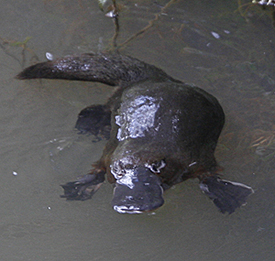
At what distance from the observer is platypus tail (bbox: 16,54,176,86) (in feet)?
8.59

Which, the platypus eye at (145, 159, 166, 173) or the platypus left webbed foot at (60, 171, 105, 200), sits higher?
the platypus eye at (145, 159, 166, 173)

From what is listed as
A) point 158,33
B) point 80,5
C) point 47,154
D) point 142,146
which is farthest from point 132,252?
point 80,5

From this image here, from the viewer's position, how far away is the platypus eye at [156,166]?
2.06 metres

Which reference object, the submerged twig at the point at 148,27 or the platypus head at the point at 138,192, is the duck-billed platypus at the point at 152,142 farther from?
the submerged twig at the point at 148,27

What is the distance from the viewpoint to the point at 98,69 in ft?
8.77

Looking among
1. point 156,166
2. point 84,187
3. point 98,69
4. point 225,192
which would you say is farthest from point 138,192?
point 98,69

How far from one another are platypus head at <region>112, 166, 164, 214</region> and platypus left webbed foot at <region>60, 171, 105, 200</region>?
31 centimetres

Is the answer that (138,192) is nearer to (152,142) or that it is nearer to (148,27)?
(152,142)

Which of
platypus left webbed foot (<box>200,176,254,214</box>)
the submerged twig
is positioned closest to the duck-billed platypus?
platypus left webbed foot (<box>200,176,254,214</box>)

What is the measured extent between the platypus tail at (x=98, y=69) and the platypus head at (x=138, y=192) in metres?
0.76

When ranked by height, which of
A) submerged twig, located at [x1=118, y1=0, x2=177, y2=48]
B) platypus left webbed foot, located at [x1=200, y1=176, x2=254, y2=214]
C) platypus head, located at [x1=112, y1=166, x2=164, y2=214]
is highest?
submerged twig, located at [x1=118, y1=0, x2=177, y2=48]

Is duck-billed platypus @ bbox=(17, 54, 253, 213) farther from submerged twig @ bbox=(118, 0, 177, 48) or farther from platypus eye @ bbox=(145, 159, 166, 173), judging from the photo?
submerged twig @ bbox=(118, 0, 177, 48)

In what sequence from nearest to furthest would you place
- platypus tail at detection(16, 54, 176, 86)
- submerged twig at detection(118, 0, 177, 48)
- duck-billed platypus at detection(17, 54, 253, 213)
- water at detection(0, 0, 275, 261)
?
duck-billed platypus at detection(17, 54, 253, 213)
water at detection(0, 0, 275, 261)
platypus tail at detection(16, 54, 176, 86)
submerged twig at detection(118, 0, 177, 48)

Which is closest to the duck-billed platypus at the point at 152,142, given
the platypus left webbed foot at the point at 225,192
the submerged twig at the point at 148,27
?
the platypus left webbed foot at the point at 225,192
